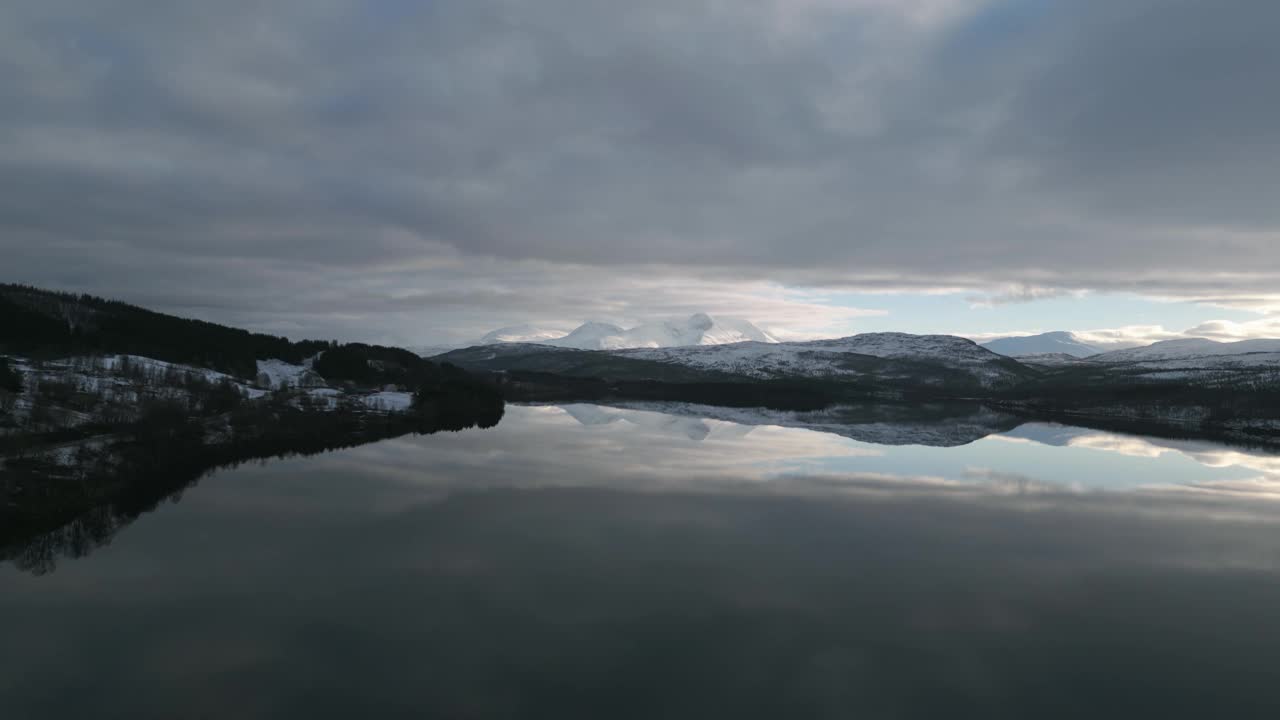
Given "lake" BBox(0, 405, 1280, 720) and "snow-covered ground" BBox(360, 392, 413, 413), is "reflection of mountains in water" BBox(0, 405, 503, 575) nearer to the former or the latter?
"lake" BBox(0, 405, 1280, 720)

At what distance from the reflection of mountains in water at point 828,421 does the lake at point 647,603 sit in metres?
36.8

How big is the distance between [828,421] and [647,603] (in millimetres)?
86137

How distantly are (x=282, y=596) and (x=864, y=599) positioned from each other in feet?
60.5

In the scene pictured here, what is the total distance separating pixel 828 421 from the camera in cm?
10431

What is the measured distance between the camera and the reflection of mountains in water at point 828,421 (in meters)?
81.8

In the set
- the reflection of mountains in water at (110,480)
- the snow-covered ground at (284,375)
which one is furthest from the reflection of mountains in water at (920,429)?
the snow-covered ground at (284,375)

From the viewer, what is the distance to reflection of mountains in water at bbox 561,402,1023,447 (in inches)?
3221

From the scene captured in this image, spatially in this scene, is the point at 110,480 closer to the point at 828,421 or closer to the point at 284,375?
the point at 284,375

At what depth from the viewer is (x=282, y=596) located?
22562 mm

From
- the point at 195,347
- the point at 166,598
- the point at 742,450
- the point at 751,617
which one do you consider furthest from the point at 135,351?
the point at 751,617

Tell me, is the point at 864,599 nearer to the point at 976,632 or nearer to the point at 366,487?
the point at 976,632

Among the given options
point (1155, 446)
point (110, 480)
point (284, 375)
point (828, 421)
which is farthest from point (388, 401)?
point (1155, 446)

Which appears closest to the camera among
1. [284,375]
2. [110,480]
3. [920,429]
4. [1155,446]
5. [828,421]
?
[110,480]

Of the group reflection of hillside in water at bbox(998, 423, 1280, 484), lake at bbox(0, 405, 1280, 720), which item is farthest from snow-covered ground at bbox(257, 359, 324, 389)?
reflection of hillside in water at bbox(998, 423, 1280, 484)
